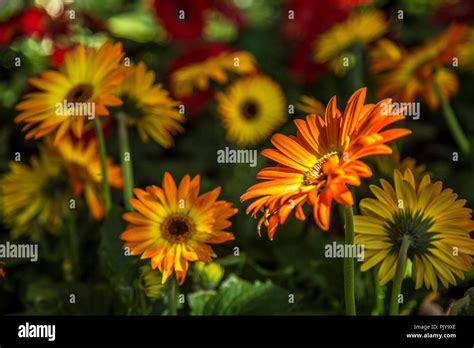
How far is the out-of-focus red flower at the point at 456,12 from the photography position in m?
1.53

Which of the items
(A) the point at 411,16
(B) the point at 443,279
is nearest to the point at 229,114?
(B) the point at 443,279

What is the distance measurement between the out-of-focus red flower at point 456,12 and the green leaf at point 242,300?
A: 2.80ft

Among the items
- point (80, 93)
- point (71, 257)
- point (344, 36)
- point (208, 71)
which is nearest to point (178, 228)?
point (80, 93)

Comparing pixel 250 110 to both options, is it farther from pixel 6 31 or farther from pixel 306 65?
pixel 6 31

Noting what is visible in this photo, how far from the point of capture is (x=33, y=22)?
52.1 inches

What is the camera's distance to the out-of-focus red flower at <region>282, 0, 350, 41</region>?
4.83 ft

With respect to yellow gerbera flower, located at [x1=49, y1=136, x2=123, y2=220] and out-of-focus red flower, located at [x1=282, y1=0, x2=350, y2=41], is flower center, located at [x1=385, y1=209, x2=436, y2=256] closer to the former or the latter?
yellow gerbera flower, located at [x1=49, y1=136, x2=123, y2=220]

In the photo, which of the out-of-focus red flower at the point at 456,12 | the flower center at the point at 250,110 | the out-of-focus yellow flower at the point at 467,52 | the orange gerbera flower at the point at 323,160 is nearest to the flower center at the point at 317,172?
the orange gerbera flower at the point at 323,160

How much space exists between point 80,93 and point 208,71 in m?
0.36

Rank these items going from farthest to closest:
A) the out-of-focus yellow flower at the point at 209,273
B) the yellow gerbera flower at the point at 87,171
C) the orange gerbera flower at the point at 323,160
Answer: the yellow gerbera flower at the point at 87,171, the out-of-focus yellow flower at the point at 209,273, the orange gerbera flower at the point at 323,160

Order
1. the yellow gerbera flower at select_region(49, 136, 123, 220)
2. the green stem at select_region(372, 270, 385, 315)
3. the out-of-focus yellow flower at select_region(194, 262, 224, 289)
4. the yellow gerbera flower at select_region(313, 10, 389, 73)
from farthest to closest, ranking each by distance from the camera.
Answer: the yellow gerbera flower at select_region(313, 10, 389, 73)
the yellow gerbera flower at select_region(49, 136, 123, 220)
the out-of-focus yellow flower at select_region(194, 262, 224, 289)
the green stem at select_region(372, 270, 385, 315)

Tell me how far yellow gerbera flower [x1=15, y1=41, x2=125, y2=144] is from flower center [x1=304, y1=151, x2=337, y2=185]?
0.81 feet

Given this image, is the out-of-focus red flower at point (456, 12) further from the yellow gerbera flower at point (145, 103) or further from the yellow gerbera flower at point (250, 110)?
the yellow gerbera flower at point (145, 103)

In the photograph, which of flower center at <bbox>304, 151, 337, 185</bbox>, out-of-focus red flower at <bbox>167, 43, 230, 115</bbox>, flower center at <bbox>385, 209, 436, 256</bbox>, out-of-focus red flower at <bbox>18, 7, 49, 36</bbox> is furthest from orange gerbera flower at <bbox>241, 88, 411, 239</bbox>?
out-of-focus red flower at <bbox>18, 7, 49, 36</bbox>
